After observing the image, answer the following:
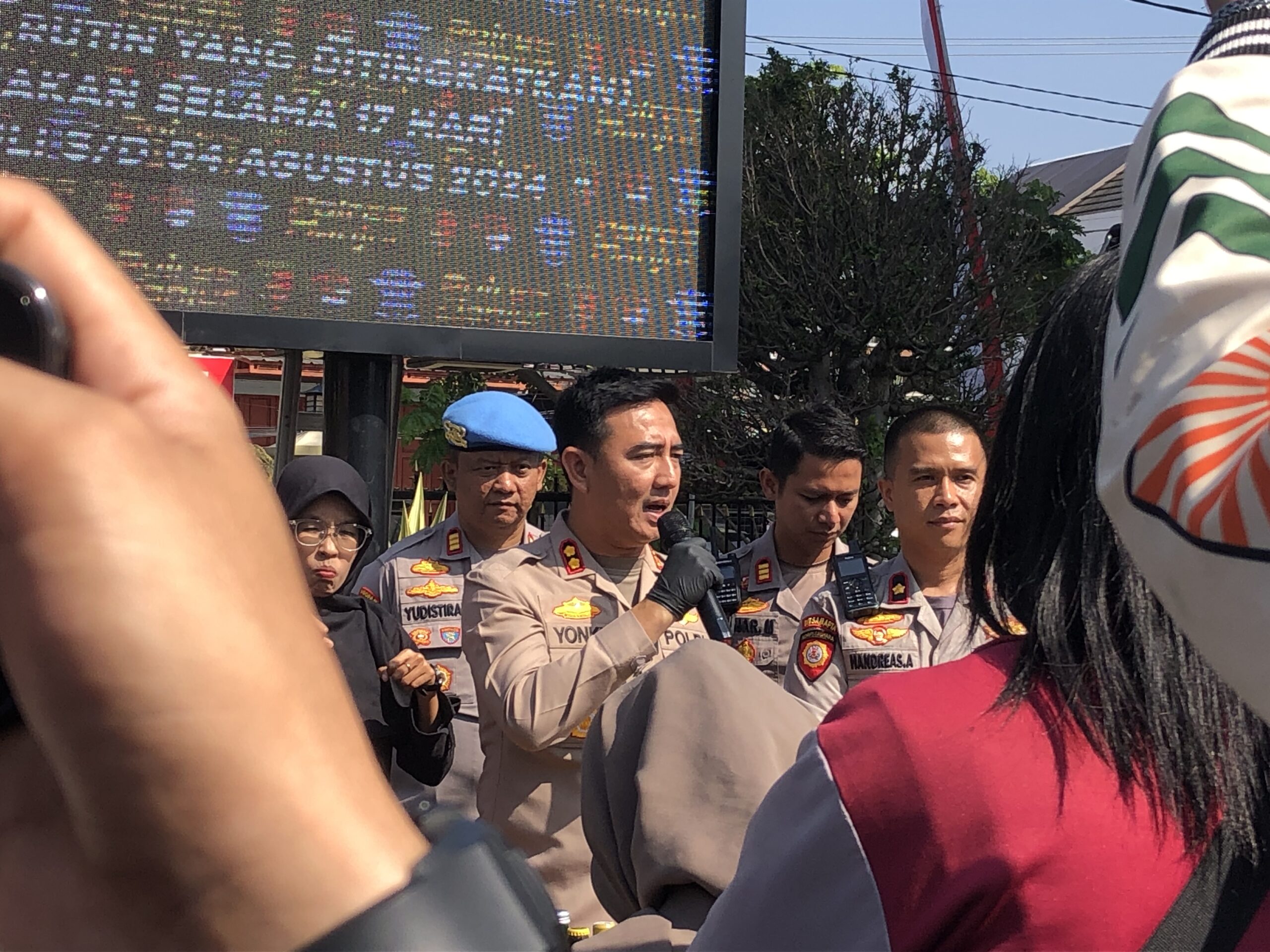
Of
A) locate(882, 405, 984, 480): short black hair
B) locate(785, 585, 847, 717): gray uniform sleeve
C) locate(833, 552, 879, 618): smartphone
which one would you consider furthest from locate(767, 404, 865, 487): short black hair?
locate(785, 585, 847, 717): gray uniform sleeve

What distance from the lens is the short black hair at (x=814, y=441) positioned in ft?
13.8

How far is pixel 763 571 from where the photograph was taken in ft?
14.6

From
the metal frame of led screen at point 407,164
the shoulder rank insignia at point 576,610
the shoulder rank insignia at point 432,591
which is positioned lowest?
the shoulder rank insignia at point 432,591

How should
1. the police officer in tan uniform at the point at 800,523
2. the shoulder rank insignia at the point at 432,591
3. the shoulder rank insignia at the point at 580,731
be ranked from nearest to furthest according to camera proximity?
the shoulder rank insignia at the point at 580,731 → the shoulder rank insignia at the point at 432,591 → the police officer in tan uniform at the point at 800,523

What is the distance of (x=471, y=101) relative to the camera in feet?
11.2

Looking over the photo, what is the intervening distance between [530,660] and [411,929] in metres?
2.42

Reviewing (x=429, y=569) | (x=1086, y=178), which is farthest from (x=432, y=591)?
(x=1086, y=178)

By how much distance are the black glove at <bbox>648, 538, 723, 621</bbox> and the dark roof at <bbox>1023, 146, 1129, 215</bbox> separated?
68.7 feet

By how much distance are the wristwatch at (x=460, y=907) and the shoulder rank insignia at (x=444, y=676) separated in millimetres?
2637

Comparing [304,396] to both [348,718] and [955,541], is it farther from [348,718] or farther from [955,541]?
[348,718]

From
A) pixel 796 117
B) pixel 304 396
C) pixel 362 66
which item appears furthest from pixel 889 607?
pixel 304 396

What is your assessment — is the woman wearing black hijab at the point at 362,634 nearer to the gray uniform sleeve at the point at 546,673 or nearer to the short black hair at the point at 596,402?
the gray uniform sleeve at the point at 546,673

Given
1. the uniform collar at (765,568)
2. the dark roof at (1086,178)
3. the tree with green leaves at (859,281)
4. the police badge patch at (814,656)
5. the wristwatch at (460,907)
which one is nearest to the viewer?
the wristwatch at (460,907)

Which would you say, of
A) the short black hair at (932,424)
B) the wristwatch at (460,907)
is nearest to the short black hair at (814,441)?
the short black hair at (932,424)
